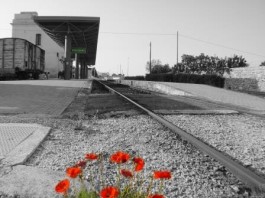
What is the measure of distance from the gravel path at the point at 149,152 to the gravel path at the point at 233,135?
0.48 meters

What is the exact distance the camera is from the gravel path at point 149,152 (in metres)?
2.51

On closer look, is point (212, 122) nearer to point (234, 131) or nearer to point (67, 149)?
point (234, 131)

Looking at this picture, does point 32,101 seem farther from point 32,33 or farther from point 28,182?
point 32,33

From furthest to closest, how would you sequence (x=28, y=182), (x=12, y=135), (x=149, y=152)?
(x=12, y=135)
(x=149, y=152)
(x=28, y=182)

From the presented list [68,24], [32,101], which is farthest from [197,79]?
[32,101]

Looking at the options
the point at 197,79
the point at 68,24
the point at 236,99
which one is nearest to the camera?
the point at 236,99

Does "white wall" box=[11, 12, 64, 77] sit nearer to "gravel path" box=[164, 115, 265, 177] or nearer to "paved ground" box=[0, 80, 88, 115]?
"paved ground" box=[0, 80, 88, 115]

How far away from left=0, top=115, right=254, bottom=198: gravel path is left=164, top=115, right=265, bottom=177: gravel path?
1.57 ft

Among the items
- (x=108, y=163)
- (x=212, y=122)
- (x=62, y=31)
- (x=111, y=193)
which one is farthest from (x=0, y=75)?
(x=111, y=193)

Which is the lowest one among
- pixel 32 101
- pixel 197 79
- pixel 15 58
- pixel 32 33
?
pixel 32 101

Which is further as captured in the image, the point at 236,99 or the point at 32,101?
the point at 236,99

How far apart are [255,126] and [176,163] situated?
338 centimetres

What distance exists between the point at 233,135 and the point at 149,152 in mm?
1958

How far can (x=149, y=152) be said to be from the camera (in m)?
3.63
